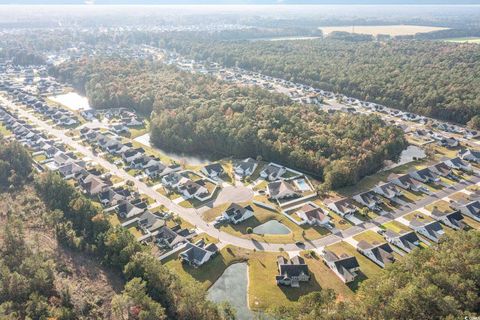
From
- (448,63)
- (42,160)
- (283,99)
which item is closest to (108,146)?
(42,160)

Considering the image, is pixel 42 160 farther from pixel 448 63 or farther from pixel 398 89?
pixel 448 63

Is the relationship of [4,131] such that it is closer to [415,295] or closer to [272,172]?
[272,172]

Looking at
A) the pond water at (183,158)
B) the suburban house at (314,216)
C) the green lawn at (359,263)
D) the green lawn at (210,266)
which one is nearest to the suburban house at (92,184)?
the pond water at (183,158)

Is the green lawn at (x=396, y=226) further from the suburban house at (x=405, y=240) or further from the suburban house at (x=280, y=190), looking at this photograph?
the suburban house at (x=280, y=190)

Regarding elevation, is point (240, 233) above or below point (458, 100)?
below

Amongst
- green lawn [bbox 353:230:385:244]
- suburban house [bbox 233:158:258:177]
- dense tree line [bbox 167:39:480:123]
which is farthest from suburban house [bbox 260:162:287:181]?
dense tree line [bbox 167:39:480:123]

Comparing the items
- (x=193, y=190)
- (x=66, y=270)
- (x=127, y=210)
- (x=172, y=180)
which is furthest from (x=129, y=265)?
(x=172, y=180)

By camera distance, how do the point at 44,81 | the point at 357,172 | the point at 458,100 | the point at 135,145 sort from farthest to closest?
the point at 44,81
the point at 458,100
the point at 135,145
the point at 357,172
